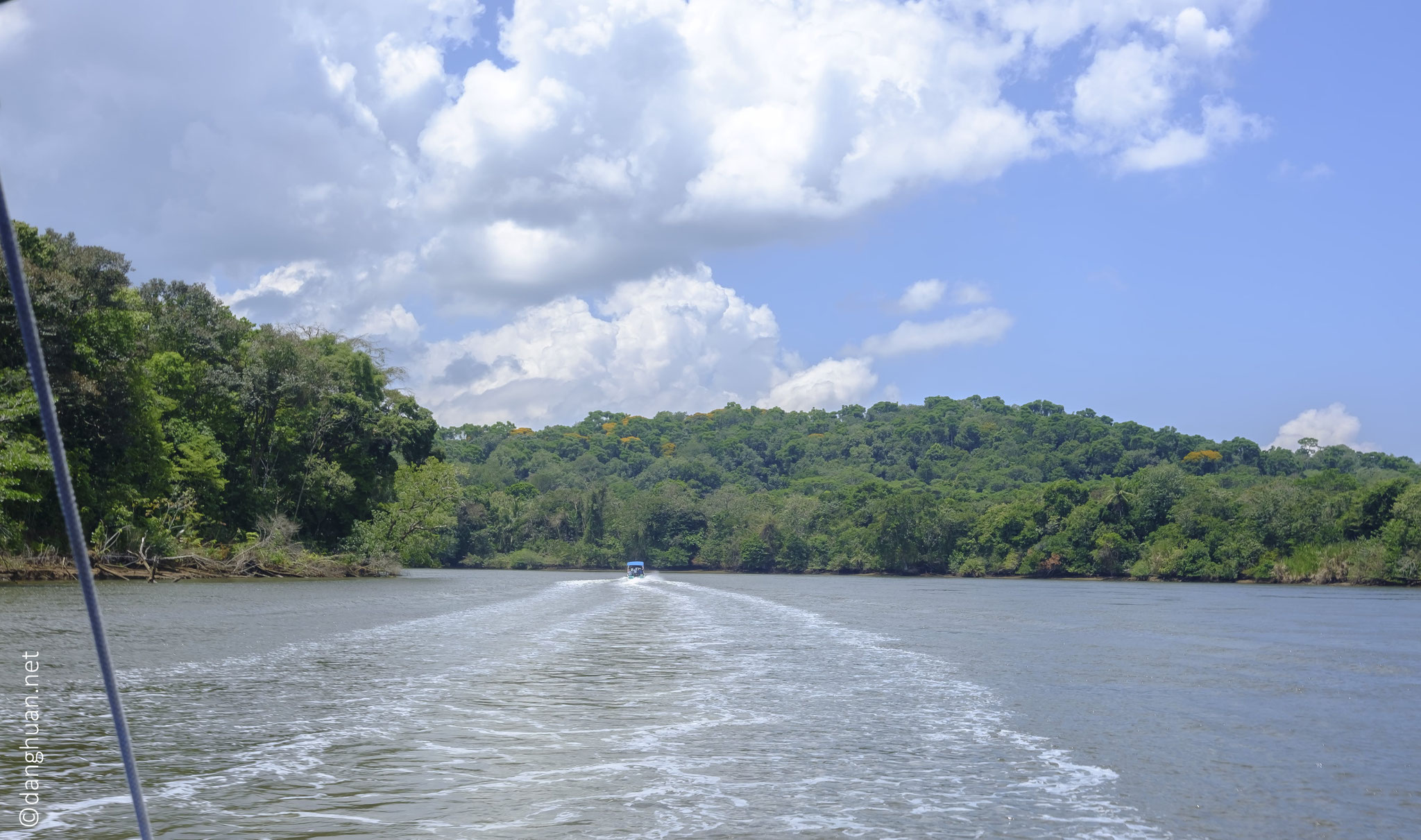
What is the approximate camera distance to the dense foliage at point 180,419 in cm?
3931

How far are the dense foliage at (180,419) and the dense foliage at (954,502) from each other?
912 cm

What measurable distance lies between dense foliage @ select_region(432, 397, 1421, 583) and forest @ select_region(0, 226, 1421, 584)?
0.30m

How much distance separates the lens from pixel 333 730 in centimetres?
1212

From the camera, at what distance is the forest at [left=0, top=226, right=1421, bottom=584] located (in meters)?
43.3

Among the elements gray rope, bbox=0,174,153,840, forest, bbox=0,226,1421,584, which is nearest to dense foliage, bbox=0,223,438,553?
forest, bbox=0,226,1421,584

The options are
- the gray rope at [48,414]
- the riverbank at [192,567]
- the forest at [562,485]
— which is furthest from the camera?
the forest at [562,485]

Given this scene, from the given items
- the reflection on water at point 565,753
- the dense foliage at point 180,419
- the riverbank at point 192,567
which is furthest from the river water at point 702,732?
the dense foliage at point 180,419

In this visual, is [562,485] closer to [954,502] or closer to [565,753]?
[954,502]

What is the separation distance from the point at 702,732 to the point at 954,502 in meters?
104

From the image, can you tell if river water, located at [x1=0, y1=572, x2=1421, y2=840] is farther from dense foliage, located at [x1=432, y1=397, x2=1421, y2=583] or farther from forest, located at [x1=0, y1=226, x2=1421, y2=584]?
dense foliage, located at [x1=432, y1=397, x2=1421, y2=583]

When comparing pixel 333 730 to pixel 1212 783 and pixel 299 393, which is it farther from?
pixel 299 393

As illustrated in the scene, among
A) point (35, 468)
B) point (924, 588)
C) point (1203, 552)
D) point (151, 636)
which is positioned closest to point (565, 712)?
point (151, 636)

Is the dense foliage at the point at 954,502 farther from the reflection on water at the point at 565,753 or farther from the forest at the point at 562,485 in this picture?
the reflection on water at the point at 565,753

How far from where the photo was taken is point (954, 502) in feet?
373
